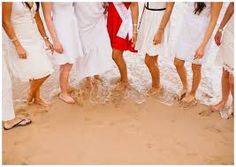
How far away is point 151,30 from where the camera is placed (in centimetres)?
380

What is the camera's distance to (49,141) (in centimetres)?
330

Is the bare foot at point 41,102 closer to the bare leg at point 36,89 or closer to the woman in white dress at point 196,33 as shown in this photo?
the bare leg at point 36,89

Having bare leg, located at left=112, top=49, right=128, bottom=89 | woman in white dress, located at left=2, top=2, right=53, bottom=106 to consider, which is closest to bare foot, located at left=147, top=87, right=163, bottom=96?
bare leg, located at left=112, top=49, right=128, bottom=89

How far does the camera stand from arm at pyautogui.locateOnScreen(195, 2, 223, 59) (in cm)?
336

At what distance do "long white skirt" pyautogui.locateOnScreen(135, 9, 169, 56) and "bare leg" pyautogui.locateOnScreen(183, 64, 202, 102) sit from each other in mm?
315

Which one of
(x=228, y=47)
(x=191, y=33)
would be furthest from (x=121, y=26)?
(x=228, y=47)

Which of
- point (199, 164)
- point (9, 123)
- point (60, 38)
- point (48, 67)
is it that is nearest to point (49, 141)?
point (9, 123)

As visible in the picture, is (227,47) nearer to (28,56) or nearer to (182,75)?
(182,75)

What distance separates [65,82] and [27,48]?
648 millimetres

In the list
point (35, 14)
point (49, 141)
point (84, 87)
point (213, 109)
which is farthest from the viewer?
point (84, 87)

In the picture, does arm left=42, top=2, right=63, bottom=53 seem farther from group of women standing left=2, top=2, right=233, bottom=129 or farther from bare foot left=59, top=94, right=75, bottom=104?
bare foot left=59, top=94, right=75, bottom=104

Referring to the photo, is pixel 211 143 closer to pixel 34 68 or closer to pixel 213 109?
pixel 213 109

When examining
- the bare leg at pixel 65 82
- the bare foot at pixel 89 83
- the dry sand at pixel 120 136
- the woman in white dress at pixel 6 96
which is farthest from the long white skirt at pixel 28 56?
the bare foot at pixel 89 83

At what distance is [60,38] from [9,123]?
0.84m
